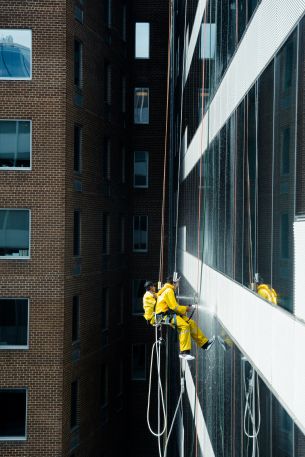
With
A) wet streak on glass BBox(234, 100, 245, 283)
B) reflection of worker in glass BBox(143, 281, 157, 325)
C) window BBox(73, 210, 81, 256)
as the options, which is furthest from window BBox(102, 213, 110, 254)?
wet streak on glass BBox(234, 100, 245, 283)

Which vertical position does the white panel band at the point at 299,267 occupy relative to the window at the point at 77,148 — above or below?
below

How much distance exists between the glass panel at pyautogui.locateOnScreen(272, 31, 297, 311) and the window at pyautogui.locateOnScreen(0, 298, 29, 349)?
1700cm

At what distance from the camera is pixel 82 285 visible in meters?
24.9

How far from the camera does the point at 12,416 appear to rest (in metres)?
22.5

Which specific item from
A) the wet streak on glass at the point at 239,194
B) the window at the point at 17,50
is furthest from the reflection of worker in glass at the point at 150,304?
the window at the point at 17,50

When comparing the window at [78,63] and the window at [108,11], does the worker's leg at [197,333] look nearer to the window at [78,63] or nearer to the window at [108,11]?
the window at [78,63]

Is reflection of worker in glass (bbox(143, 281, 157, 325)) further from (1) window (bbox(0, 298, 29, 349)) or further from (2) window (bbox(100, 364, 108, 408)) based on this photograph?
(2) window (bbox(100, 364, 108, 408))

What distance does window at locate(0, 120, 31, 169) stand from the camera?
2288 cm

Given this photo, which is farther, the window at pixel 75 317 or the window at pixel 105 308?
the window at pixel 105 308

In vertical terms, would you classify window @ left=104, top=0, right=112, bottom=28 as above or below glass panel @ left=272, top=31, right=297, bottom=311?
above

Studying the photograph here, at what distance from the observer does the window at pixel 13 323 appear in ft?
74.3

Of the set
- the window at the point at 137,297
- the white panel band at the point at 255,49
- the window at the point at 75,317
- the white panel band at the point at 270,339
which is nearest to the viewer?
the white panel band at the point at 270,339

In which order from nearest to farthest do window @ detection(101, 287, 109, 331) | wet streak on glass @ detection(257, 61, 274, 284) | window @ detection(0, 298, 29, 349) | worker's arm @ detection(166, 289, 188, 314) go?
wet streak on glass @ detection(257, 61, 274, 284), worker's arm @ detection(166, 289, 188, 314), window @ detection(0, 298, 29, 349), window @ detection(101, 287, 109, 331)

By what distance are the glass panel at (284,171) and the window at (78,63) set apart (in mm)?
18445
